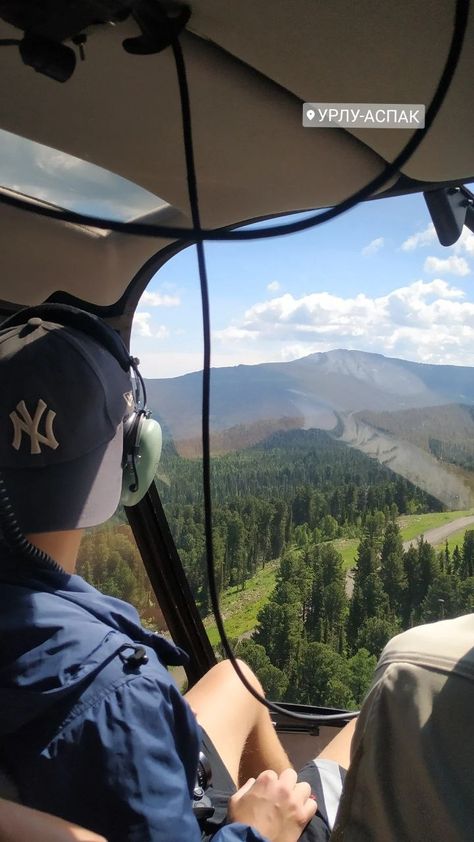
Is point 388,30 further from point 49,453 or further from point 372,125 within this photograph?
point 49,453

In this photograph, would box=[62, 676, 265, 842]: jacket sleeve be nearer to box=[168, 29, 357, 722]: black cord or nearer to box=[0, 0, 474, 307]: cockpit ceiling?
box=[168, 29, 357, 722]: black cord

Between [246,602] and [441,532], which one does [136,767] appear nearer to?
[441,532]

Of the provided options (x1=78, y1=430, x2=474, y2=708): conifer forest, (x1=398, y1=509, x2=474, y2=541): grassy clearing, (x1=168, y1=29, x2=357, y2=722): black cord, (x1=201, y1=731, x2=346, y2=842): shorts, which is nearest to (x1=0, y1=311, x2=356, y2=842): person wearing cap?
(x1=201, y1=731, x2=346, y2=842): shorts

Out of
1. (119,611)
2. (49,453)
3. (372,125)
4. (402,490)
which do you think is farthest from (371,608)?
(372,125)

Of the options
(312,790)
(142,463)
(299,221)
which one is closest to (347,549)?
(312,790)

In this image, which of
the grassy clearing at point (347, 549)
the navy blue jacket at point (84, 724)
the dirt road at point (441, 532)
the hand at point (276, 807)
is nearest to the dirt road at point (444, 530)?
the dirt road at point (441, 532)
